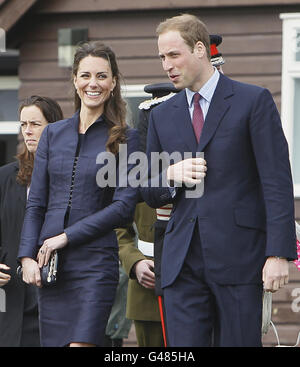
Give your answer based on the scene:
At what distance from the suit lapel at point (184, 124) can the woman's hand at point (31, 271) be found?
1.03m

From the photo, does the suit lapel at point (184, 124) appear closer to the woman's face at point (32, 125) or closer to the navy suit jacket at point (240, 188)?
the navy suit jacket at point (240, 188)

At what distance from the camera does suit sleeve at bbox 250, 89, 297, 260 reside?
411 centimetres

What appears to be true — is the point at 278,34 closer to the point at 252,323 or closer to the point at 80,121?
the point at 80,121

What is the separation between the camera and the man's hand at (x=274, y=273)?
4086 millimetres

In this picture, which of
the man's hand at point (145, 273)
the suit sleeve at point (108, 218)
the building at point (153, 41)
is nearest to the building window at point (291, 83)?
the building at point (153, 41)

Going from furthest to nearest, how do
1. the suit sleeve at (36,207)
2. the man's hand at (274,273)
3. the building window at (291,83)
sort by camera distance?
the building window at (291,83) < the suit sleeve at (36,207) < the man's hand at (274,273)

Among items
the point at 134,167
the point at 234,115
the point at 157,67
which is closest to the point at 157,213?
the point at 134,167

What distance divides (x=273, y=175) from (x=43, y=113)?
195 centimetres

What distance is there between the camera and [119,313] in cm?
728

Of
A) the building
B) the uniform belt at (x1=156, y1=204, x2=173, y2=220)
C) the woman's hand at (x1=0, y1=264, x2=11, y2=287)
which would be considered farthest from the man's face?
the building

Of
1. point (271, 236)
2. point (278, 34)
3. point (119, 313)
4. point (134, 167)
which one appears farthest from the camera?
point (278, 34)

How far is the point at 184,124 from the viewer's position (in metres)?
4.39
